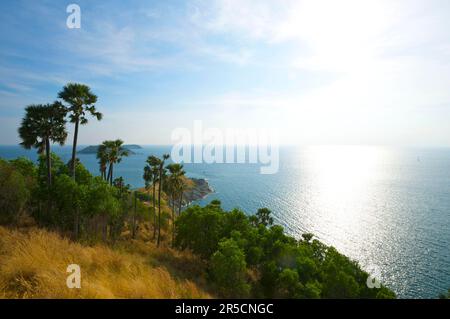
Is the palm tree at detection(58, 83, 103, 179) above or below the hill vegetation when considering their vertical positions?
above

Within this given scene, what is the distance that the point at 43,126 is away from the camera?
2262cm

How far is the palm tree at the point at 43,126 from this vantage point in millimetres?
22250

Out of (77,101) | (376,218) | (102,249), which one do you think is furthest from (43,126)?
(376,218)

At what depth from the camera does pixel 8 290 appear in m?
5.89

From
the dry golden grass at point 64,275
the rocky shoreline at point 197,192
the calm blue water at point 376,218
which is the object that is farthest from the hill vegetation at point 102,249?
the rocky shoreline at point 197,192

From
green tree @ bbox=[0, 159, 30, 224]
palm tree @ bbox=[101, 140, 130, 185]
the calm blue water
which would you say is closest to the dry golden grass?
green tree @ bbox=[0, 159, 30, 224]

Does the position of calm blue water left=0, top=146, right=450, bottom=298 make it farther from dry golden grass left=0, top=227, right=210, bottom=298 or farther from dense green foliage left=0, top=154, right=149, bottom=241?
dry golden grass left=0, top=227, right=210, bottom=298

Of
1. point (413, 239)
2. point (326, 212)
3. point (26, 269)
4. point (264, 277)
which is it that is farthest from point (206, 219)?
point (326, 212)

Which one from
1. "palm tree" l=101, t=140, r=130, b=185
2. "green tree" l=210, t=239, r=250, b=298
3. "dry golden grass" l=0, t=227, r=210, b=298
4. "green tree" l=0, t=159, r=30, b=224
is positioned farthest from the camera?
"palm tree" l=101, t=140, r=130, b=185

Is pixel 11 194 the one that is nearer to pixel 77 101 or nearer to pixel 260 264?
pixel 77 101

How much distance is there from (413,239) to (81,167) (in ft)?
261

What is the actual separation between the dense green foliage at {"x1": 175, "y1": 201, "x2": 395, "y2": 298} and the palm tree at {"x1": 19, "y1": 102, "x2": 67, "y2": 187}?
645 inches

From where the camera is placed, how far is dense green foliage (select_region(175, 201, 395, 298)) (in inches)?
822

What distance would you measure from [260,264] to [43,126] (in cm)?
2609
